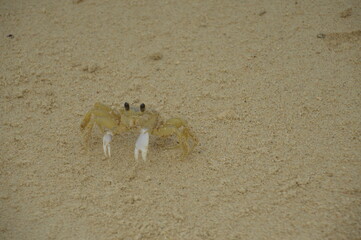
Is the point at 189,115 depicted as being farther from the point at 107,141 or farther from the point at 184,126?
the point at 107,141

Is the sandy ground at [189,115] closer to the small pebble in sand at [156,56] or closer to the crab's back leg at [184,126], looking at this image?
the small pebble in sand at [156,56]

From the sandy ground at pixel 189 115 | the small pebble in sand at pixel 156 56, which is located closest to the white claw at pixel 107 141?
the sandy ground at pixel 189 115

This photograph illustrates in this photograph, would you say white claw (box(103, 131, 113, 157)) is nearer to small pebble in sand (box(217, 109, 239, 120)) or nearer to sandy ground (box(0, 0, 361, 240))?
sandy ground (box(0, 0, 361, 240))

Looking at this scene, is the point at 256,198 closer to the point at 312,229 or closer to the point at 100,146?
the point at 312,229

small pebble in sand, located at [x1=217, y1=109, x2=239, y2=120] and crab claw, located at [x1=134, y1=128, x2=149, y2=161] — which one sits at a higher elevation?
crab claw, located at [x1=134, y1=128, x2=149, y2=161]

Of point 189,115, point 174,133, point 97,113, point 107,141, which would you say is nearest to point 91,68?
point 97,113

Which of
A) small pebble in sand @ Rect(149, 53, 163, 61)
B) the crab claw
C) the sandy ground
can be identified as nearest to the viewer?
the sandy ground

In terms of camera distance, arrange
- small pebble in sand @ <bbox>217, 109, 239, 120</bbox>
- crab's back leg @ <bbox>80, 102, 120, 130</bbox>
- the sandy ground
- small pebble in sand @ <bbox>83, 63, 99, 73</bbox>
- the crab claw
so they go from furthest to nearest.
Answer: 1. small pebble in sand @ <bbox>83, 63, 99, 73</bbox>
2. small pebble in sand @ <bbox>217, 109, 239, 120</bbox>
3. crab's back leg @ <bbox>80, 102, 120, 130</bbox>
4. the crab claw
5. the sandy ground

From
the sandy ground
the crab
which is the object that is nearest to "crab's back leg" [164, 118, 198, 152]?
the crab
